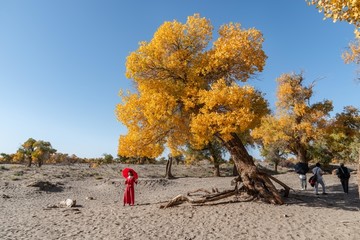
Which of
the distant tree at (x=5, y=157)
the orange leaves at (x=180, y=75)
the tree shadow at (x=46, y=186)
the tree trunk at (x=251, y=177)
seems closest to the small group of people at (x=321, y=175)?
the tree trunk at (x=251, y=177)

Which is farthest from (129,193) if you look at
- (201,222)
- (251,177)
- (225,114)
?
(225,114)

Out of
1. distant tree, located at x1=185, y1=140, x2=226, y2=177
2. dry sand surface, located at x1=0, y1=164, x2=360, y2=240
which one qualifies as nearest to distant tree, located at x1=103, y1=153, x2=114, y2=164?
distant tree, located at x1=185, y1=140, x2=226, y2=177

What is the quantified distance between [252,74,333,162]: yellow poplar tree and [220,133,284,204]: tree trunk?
16978 mm

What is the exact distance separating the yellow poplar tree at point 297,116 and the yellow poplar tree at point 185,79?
16614 millimetres

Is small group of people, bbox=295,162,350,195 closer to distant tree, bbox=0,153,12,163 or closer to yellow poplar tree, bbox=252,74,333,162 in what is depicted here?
yellow poplar tree, bbox=252,74,333,162

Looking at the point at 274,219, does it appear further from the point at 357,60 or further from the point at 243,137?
the point at 243,137

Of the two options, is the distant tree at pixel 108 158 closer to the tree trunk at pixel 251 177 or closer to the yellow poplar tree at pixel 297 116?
the yellow poplar tree at pixel 297 116

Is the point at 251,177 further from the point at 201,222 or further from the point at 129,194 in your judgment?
the point at 129,194

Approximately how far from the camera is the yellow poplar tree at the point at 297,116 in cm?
3050

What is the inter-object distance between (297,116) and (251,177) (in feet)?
60.0

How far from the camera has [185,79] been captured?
1557 cm

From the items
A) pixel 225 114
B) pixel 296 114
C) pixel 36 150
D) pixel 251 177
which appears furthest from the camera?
pixel 36 150

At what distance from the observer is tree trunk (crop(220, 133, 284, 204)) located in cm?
1502

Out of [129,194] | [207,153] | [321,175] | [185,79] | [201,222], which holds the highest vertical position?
[185,79]
